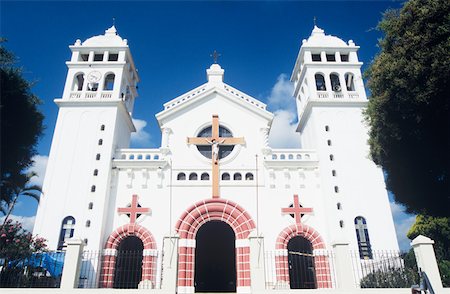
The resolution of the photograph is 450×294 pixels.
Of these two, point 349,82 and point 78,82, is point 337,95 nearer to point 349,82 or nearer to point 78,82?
point 349,82

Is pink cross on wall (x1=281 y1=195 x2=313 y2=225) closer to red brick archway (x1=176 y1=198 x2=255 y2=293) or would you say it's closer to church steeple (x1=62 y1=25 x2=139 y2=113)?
red brick archway (x1=176 y1=198 x2=255 y2=293)

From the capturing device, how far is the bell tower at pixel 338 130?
17859 millimetres

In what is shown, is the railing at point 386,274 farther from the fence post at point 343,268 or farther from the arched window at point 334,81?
the arched window at point 334,81

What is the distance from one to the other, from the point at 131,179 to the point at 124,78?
288 inches

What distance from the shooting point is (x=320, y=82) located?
22.8m

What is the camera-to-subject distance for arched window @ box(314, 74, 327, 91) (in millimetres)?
22366

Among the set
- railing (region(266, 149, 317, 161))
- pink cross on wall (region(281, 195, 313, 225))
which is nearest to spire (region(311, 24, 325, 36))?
railing (region(266, 149, 317, 161))

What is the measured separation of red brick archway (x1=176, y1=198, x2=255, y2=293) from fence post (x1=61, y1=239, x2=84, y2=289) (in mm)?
5641

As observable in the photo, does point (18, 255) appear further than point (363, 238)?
No

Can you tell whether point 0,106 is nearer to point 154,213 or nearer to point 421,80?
point 154,213

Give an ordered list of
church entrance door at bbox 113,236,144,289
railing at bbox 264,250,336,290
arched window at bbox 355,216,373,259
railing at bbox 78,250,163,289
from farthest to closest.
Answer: church entrance door at bbox 113,236,144,289
arched window at bbox 355,216,373,259
railing at bbox 264,250,336,290
railing at bbox 78,250,163,289

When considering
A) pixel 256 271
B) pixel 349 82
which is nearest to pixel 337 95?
pixel 349 82

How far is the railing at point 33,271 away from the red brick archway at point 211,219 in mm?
5459

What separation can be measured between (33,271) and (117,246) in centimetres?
400
